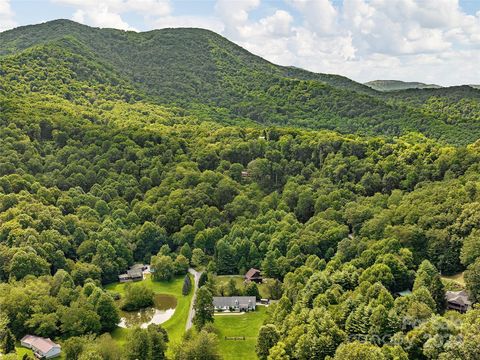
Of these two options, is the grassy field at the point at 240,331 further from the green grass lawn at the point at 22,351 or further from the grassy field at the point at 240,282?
the green grass lawn at the point at 22,351

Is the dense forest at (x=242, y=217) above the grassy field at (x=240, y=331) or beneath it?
above

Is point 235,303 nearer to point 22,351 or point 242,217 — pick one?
point 22,351

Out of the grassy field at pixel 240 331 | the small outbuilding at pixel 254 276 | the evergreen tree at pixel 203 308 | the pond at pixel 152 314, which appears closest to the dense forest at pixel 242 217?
the evergreen tree at pixel 203 308

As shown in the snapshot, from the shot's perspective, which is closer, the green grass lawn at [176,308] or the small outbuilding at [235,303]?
the green grass lawn at [176,308]

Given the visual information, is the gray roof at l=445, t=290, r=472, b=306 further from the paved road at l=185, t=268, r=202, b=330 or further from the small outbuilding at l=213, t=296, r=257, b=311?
the paved road at l=185, t=268, r=202, b=330

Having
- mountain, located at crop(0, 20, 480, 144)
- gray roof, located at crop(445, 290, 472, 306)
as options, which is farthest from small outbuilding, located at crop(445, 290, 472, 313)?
mountain, located at crop(0, 20, 480, 144)

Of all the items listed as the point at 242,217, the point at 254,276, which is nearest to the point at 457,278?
the point at 254,276
